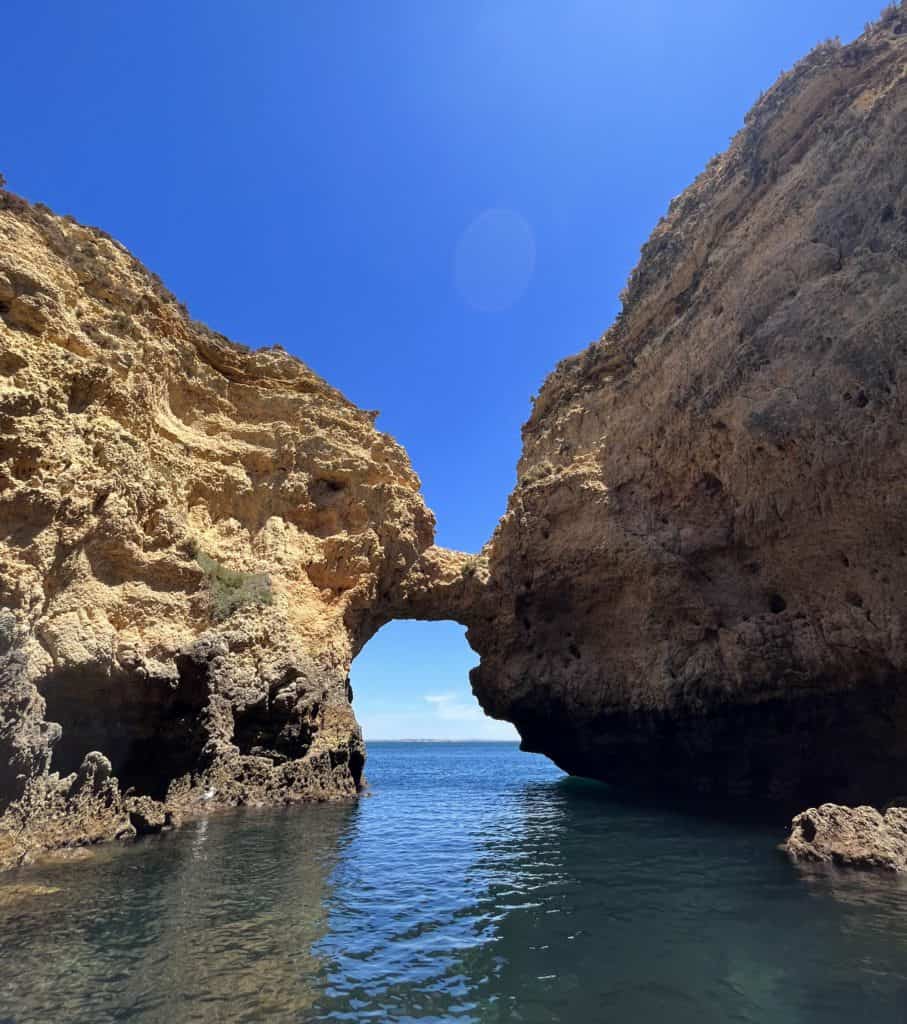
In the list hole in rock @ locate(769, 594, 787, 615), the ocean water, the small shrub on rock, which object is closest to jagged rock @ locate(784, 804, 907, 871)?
the ocean water

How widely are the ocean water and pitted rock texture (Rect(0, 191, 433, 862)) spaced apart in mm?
3456

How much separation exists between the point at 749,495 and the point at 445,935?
538 inches

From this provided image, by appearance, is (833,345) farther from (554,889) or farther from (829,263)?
(554,889)

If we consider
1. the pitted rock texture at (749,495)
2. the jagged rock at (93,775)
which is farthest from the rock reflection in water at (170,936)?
the pitted rock texture at (749,495)

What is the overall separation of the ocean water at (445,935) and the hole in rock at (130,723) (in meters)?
2.97

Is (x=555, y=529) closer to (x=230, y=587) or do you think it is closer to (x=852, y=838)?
(x=230, y=587)

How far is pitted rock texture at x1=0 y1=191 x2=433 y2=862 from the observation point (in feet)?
43.6

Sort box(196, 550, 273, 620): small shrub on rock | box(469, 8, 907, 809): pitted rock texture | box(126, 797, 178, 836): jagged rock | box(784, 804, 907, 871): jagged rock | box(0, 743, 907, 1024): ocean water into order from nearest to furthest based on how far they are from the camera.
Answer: box(0, 743, 907, 1024): ocean water < box(784, 804, 907, 871): jagged rock < box(126, 797, 178, 836): jagged rock < box(469, 8, 907, 809): pitted rock texture < box(196, 550, 273, 620): small shrub on rock

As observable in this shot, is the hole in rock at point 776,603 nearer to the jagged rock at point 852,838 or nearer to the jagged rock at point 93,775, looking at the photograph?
the jagged rock at point 852,838

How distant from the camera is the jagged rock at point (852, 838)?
10758 mm

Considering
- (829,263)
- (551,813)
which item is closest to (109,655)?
(551,813)

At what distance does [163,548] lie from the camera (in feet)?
57.4

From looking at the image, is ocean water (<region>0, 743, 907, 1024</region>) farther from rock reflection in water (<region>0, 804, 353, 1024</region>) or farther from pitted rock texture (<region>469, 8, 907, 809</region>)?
pitted rock texture (<region>469, 8, 907, 809</region>)

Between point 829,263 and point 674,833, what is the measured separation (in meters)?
14.6
